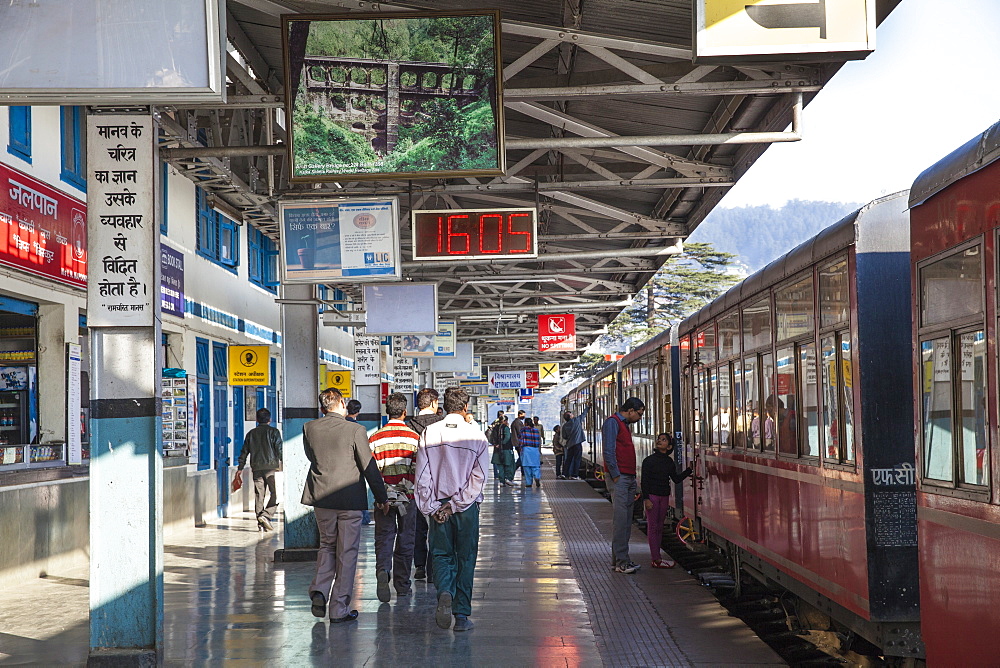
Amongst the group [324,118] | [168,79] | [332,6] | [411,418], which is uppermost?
[332,6]

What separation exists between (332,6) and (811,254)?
506 cm

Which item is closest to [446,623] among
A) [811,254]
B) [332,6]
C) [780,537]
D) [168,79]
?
[780,537]

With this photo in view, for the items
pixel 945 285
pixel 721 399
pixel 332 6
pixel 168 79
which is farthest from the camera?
pixel 721 399

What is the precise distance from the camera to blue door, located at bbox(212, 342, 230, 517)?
21.1 metres

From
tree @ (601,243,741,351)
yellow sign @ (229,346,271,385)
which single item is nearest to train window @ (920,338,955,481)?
yellow sign @ (229,346,271,385)

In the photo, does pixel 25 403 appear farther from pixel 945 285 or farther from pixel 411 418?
pixel 945 285

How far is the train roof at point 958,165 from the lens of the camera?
5.12m

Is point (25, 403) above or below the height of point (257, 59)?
below

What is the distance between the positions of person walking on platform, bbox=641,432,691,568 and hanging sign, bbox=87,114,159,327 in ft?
21.9

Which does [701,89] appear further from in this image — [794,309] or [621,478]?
[621,478]

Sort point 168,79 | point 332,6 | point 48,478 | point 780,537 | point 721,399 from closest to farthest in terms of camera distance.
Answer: point 168,79, point 780,537, point 332,6, point 721,399, point 48,478

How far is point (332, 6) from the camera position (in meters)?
10.9

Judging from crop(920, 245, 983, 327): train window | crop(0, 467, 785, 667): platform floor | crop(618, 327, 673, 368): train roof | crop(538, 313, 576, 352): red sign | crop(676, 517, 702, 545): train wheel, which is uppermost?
crop(538, 313, 576, 352): red sign

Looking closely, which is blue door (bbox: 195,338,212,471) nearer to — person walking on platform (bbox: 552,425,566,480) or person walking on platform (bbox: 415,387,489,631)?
person walking on platform (bbox: 415,387,489,631)
